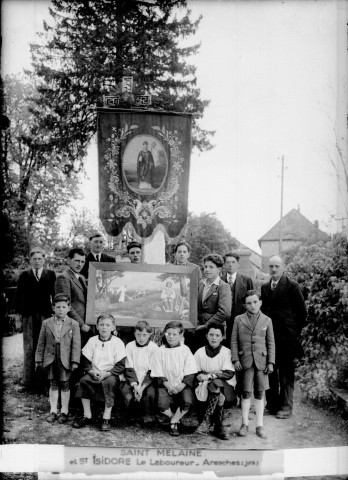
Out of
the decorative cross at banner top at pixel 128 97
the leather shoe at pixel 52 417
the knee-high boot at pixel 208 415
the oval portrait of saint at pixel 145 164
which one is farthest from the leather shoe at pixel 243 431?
the decorative cross at banner top at pixel 128 97

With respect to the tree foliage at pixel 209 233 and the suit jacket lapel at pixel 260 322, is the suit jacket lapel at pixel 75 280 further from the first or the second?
the suit jacket lapel at pixel 260 322

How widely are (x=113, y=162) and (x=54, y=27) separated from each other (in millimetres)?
1636

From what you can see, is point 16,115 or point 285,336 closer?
point 285,336

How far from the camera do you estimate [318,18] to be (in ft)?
14.9

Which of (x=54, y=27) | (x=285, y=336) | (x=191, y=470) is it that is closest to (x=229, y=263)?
(x=285, y=336)

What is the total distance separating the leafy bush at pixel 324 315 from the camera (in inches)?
179

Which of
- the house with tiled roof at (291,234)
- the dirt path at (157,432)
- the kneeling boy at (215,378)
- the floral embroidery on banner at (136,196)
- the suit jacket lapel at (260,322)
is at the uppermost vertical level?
the floral embroidery on banner at (136,196)

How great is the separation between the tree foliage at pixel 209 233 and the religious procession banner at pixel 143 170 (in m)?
0.21

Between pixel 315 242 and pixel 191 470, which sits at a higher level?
pixel 315 242

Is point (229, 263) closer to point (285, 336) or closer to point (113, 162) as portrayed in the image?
point (285, 336)

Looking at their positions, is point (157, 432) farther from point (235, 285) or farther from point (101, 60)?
point (101, 60)

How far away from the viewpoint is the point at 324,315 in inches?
184

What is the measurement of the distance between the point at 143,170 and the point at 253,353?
228cm

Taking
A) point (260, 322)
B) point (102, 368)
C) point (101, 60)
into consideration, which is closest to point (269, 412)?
point (260, 322)
